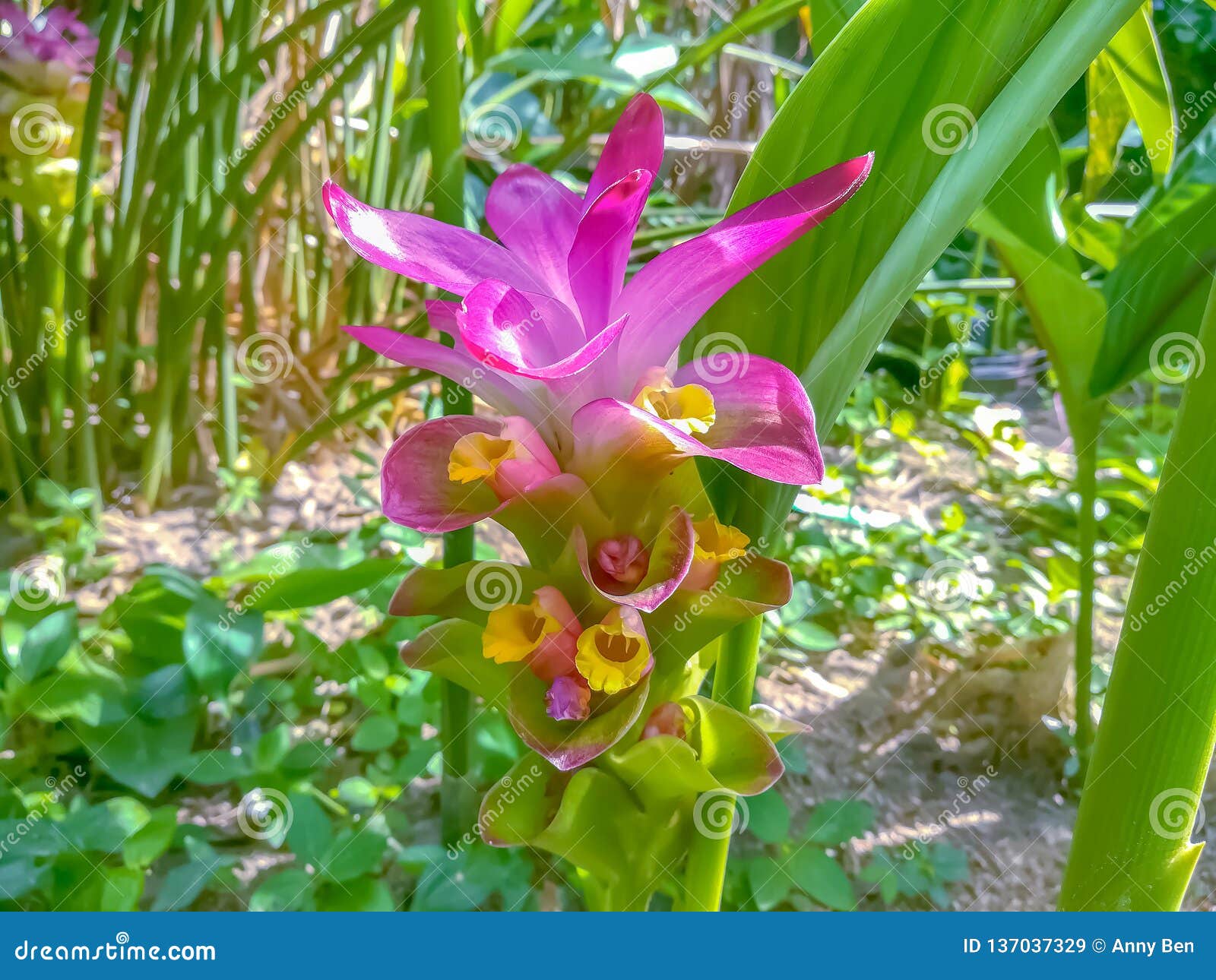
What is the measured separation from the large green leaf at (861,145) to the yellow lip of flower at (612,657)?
0.24ft

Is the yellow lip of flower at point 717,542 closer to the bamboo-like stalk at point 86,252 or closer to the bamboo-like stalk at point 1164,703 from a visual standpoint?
the bamboo-like stalk at point 1164,703

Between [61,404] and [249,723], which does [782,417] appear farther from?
[61,404]

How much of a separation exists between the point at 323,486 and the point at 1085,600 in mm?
802

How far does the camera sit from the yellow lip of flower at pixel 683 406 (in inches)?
12.2

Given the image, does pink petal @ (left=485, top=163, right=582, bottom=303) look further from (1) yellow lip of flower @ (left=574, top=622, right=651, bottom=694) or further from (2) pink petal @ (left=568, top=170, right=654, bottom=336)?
(1) yellow lip of flower @ (left=574, top=622, right=651, bottom=694)

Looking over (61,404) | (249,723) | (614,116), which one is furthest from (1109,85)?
(61,404)

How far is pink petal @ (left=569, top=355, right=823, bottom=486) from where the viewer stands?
0.31 meters

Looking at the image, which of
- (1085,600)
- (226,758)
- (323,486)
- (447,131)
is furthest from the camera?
(323,486)

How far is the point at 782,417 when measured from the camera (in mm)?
323

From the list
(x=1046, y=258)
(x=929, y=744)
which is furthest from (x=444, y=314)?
(x=929, y=744)

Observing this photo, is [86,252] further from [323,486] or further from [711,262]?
[711,262]

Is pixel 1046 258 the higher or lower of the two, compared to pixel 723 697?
higher

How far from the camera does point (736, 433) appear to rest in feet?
1.08

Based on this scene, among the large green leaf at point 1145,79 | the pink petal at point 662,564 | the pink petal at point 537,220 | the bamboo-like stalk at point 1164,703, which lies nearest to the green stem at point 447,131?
the pink petal at point 537,220
